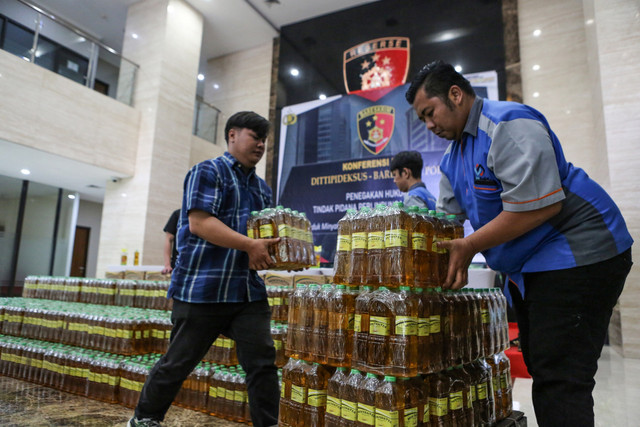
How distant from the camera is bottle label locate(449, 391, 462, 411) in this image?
4.69 ft

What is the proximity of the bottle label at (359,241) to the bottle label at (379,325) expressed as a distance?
0.28 m

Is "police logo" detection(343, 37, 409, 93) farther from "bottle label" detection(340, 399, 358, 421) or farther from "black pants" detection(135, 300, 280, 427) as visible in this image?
"bottle label" detection(340, 399, 358, 421)

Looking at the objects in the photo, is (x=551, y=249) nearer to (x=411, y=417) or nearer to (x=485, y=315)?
(x=485, y=315)

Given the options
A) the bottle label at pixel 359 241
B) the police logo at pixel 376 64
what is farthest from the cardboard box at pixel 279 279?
the police logo at pixel 376 64

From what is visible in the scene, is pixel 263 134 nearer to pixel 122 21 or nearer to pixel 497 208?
pixel 497 208

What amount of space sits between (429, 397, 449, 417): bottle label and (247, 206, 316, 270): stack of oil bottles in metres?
0.83

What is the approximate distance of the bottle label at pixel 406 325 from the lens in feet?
4.31

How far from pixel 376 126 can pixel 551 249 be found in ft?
19.7

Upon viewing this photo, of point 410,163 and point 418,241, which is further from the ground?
point 410,163

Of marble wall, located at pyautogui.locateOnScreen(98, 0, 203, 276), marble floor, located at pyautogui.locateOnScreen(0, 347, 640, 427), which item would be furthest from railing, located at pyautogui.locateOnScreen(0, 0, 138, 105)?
marble floor, located at pyautogui.locateOnScreen(0, 347, 640, 427)

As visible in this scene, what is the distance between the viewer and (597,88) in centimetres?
536

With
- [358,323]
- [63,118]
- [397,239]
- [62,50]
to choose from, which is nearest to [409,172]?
[397,239]

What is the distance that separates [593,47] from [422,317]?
19.5ft

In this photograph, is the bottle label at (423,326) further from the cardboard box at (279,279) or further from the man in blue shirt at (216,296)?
the cardboard box at (279,279)
